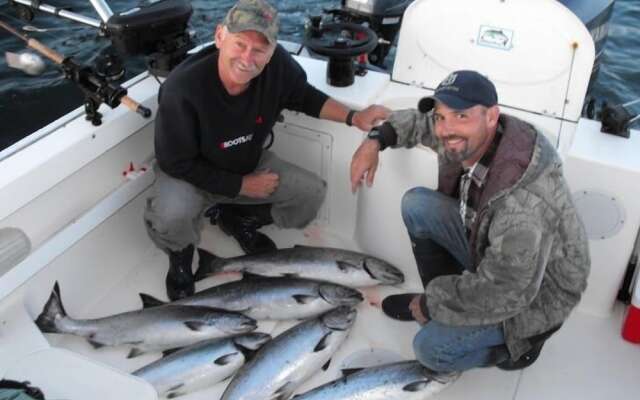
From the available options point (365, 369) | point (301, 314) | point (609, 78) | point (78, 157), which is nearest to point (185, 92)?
point (78, 157)

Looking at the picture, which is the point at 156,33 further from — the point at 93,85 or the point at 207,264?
the point at 207,264

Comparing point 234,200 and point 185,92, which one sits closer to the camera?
point 185,92

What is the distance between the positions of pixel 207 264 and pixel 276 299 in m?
0.45

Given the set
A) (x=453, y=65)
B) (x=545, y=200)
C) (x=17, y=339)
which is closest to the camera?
(x=545, y=200)

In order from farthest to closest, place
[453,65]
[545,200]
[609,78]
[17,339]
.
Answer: [609,78]
[453,65]
[17,339]
[545,200]

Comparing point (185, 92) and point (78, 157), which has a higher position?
point (185, 92)

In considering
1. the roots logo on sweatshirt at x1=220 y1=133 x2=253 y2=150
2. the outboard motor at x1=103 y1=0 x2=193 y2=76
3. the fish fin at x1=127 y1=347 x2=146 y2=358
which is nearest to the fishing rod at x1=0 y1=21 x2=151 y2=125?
the outboard motor at x1=103 y1=0 x2=193 y2=76

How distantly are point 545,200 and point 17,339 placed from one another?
1.95m

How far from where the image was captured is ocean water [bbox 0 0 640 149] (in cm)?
530

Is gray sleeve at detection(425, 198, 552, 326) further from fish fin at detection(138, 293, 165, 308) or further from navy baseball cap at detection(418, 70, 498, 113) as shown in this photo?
fish fin at detection(138, 293, 165, 308)

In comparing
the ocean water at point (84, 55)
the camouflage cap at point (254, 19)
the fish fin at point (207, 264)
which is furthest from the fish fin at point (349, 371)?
the ocean water at point (84, 55)

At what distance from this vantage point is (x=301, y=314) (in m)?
2.61

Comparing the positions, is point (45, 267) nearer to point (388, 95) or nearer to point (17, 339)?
point (17, 339)

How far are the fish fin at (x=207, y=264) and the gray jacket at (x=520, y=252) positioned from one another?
1.19 metres
